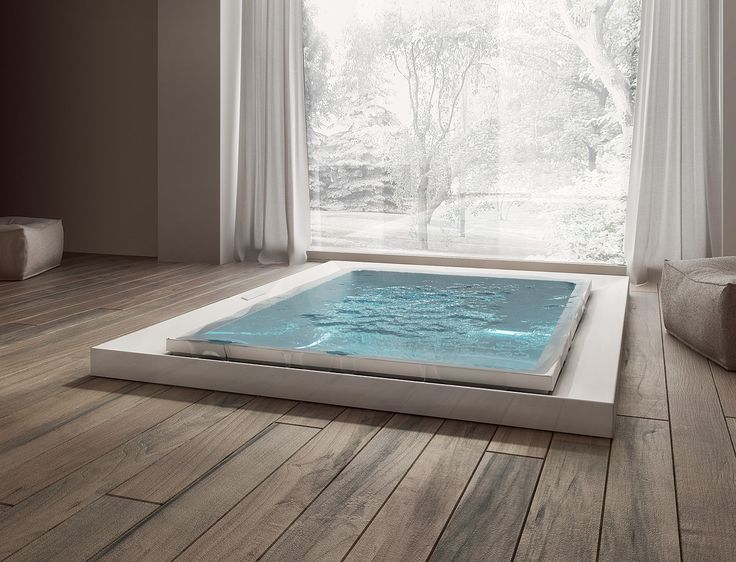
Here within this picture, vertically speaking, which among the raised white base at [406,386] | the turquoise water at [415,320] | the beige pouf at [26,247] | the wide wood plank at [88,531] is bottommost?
the wide wood plank at [88,531]

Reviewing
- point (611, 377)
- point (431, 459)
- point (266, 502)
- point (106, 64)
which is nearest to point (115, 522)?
point (266, 502)

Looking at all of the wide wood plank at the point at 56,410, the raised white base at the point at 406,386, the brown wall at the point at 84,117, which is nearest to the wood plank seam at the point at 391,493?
the raised white base at the point at 406,386

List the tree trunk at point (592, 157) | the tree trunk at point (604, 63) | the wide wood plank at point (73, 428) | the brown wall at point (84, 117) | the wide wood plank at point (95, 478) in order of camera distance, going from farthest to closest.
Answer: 1. the brown wall at point (84, 117)
2. the tree trunk at point (592, 157)
3. the tree trunk at point (604, 63)
4. the wide wood plank at point (73, 428)
5. the wide wood plank at point (95, 478)

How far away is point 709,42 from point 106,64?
169 inches

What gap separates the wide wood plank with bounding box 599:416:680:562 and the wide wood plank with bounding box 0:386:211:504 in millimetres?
1238

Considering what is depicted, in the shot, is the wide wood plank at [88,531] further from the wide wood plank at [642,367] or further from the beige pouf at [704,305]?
the beige pouf at [704,305]

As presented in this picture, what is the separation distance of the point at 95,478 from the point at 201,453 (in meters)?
0.27

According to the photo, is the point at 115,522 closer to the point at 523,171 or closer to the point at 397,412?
the point at 397,412

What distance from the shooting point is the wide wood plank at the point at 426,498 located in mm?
1521

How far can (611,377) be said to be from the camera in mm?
2389

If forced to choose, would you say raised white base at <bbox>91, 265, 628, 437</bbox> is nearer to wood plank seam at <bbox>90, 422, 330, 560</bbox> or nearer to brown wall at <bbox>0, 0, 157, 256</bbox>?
wood plank seam at <bbox>90, 422, 330, 560</bbox>

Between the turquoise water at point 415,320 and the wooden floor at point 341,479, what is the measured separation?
310mm

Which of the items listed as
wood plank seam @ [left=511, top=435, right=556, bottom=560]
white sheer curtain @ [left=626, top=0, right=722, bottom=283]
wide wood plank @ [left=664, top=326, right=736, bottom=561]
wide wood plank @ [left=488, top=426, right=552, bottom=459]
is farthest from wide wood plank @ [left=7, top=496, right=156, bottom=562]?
white sheer curtain @ [left=626, top=0, right=722, bottom=283]

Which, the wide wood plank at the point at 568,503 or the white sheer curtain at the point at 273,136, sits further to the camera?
the white sheer curtain at the point at 273,136
